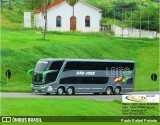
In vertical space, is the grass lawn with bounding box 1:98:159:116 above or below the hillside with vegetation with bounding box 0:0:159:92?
below

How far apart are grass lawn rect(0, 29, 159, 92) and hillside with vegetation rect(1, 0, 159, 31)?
903 cm

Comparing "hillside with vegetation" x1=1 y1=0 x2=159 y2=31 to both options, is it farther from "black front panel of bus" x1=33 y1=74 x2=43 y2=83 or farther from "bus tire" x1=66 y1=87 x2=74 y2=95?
"bus tire" x1=66 y1=87 x2=74 y2=95

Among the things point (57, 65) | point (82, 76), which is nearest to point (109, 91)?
point (82, 76)

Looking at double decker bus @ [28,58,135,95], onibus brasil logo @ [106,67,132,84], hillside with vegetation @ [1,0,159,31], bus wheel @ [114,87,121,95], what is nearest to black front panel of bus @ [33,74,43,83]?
double decker bus @ [28,58,135,95]

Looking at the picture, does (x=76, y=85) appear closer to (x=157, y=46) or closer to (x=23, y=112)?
(x=23, y=112)

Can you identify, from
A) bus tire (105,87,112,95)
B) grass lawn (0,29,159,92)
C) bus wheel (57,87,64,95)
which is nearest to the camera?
bus wheel (57,87,64,95)

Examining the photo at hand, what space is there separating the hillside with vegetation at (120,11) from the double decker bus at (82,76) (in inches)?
1419

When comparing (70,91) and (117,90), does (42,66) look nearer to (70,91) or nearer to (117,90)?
(70,91)

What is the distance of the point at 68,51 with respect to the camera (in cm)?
6450

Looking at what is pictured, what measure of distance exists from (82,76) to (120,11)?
43967 millimetres

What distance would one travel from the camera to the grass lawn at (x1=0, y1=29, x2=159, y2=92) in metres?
54.9

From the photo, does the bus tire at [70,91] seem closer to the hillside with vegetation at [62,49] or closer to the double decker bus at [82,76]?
the double decker bus at [82,76]

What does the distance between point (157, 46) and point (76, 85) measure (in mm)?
30005

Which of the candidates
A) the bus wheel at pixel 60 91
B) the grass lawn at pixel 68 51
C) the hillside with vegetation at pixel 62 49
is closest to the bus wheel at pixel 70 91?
the bus wheel at pixel 60 91
